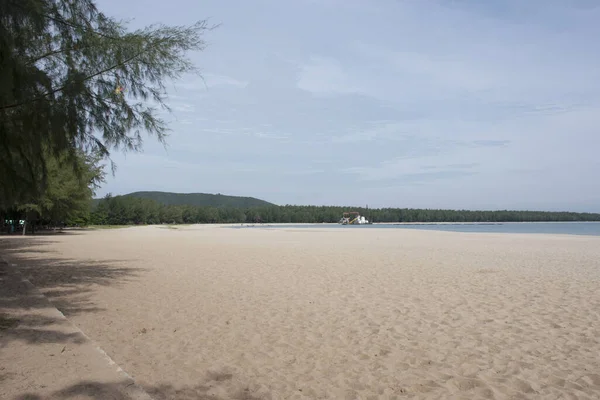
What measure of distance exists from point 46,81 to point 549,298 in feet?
32.5

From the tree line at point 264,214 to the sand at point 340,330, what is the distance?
44264 mm

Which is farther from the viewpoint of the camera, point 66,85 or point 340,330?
point 66,85

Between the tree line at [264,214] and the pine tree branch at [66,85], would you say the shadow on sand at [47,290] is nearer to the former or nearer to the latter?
the pine tree branch at [66,85]

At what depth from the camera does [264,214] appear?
136 metres

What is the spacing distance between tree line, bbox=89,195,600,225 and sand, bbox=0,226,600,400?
1743 inches

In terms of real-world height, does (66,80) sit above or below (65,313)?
above

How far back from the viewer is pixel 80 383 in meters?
3.68

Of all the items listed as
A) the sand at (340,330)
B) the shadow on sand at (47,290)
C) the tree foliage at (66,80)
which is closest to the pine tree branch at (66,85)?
the tree foliage at (66,80)

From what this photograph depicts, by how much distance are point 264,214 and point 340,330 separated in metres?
130

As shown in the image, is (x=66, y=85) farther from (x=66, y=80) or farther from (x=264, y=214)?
(x=264, y=214)

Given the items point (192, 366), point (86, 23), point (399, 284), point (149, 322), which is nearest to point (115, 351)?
point (192, 366)

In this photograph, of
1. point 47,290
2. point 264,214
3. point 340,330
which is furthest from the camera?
point 264,214

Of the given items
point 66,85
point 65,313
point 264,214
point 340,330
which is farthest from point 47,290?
point 264,214

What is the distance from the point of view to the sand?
14.8 ft
